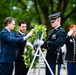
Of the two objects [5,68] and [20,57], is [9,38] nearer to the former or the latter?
[5,68]

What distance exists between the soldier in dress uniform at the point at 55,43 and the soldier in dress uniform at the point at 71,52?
44cm

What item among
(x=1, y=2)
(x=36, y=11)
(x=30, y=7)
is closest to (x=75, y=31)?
(x=1, y=2)

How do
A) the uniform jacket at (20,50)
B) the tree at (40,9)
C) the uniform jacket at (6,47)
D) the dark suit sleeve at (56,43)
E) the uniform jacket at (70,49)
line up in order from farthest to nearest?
1. the tree at (40,9)
2. the uniform jacket at (20,50)
3. the uniform jacket at (70,49)
4. the uniform jacket at (6,47)
5. the dark suit sleeve at (56,43)

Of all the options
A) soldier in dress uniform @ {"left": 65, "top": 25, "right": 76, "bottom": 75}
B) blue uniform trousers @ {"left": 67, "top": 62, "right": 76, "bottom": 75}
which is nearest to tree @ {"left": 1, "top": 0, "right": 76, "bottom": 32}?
soldier in dress uniform @ {"left": 65, "top": 25, "right": 76, "bottom": 75}

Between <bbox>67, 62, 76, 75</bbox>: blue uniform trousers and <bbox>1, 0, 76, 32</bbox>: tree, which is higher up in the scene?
<bbox>1, 0, 76, 32</bbox>: tree

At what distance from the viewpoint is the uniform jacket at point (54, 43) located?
26.6 ft

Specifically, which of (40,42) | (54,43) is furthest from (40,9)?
(40,42)

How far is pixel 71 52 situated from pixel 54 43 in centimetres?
98

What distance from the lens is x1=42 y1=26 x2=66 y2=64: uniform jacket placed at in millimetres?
8102

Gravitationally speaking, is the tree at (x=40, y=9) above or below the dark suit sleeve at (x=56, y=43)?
above

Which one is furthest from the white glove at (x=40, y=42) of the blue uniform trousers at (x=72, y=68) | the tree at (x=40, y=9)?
the tree at (x=40, y=9)

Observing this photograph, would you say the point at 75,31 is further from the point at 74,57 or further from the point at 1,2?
the point at 1,2

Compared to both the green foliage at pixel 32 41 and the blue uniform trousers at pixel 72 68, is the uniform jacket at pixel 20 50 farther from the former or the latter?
the blue uniform trousers at pixel 72 68

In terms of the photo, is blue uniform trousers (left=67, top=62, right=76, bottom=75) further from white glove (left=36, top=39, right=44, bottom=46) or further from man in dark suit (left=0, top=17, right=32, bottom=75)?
man in dark suit (left=0, top=17, right=32, bottom=75)
